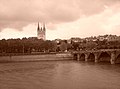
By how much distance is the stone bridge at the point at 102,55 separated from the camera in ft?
226

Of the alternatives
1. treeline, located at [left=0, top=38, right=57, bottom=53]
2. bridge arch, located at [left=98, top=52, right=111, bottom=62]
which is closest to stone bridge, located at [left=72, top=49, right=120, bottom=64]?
bridge arch, located at [left=98, top=52, right=111, bottom=62]

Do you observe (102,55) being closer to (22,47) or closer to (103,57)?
(103,57)

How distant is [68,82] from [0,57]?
209ft

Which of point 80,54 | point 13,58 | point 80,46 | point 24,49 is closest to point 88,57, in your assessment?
point 80,54

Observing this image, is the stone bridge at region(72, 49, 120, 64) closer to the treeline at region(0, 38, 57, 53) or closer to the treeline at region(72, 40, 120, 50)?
the treeline at region(72, 40, 120, 50)

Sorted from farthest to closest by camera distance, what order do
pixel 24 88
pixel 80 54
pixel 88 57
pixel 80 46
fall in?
pixel 80 46 < pixel 80 54 < pixel 88 57 < pixel 24 88

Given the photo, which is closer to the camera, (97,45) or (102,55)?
(102,55)

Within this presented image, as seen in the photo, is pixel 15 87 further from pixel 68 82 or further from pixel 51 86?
pixel 68 82

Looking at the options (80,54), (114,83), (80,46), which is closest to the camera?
(114,83)

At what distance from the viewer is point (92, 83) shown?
39938mm

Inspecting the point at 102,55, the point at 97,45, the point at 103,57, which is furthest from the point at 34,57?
the point at 97,45

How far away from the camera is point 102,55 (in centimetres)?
8188

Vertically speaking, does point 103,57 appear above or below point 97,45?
below

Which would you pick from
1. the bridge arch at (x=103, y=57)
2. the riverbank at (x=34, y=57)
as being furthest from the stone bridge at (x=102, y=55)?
the riverbank at (x=34, y=57)
